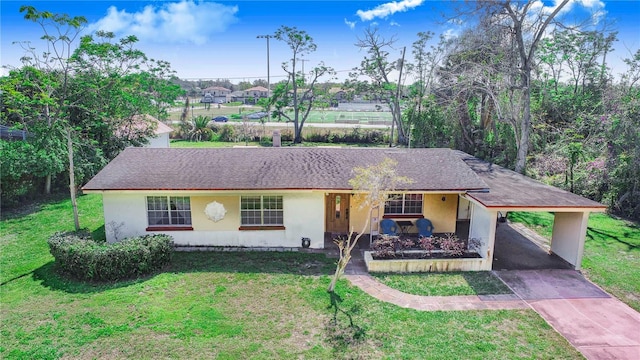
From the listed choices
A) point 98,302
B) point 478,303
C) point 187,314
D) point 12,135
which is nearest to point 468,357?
point 478,303

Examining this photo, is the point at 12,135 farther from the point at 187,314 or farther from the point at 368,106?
the point at 368,106

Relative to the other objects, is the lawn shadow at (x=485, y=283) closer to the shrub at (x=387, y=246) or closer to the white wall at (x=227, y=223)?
the shrub at (x=387, y=246)

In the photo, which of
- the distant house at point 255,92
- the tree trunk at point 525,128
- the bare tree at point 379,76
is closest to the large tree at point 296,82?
the bare tree at point 379,76

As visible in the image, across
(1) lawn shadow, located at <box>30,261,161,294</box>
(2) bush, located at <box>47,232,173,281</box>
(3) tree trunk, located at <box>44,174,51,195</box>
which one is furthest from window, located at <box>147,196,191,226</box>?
(3) tree trunk, located at <box>44,174,51,195</box>

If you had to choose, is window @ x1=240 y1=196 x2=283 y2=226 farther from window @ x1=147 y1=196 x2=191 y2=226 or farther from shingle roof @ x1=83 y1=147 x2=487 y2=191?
window @ x1=147 y1=196 x2=191 y2=226

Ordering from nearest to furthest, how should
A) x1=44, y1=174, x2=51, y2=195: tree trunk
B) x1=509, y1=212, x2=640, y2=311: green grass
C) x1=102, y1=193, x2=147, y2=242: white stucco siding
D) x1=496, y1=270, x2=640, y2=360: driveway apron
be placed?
x1=496, y1=270, x2=640, y2=360: driveway apron → x1=509, y1=212, x2=640, y2=311: green grass → x1=102, y1=193, x2=147, y2=242: white stucco siding → x1=44, y1=174, x2=51, y2=195: tree trunk

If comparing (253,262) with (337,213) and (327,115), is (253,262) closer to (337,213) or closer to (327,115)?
(337,213)
